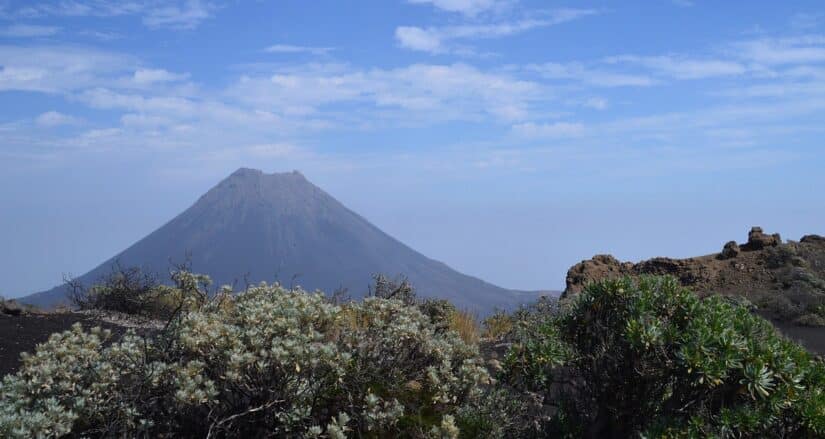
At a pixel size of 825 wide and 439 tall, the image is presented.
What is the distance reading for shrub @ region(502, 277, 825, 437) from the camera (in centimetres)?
502

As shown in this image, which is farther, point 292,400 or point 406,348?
point 406,348

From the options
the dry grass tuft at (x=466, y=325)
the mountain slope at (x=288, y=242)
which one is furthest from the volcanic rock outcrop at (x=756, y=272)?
the mountain slope at (x=288, y=242)

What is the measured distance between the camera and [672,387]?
5.38 meters

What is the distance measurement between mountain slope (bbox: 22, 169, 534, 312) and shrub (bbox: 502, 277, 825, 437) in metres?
113

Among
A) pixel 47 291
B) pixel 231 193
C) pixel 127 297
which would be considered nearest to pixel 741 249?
pixel 127 297

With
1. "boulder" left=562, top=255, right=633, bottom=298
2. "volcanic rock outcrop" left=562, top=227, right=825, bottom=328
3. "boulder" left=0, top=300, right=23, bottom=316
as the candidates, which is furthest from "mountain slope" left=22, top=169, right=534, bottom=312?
"boulder" left=0, top=300, right=23, bottom=316

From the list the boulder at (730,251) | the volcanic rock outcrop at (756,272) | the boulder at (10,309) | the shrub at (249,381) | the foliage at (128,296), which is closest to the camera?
the shrub at (249,381)

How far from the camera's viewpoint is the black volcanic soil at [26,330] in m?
8.18

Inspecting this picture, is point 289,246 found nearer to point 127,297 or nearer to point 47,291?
point 47,291

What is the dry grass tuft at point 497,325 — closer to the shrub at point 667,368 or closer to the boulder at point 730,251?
the shrub at point 667,368

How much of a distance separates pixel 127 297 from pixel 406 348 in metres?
8.87

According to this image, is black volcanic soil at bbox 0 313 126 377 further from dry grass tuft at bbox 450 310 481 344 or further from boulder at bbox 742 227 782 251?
boulder at bbox 742 227 782 251

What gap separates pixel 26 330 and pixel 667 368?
26.9ft

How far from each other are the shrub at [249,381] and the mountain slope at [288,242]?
113357 mm
